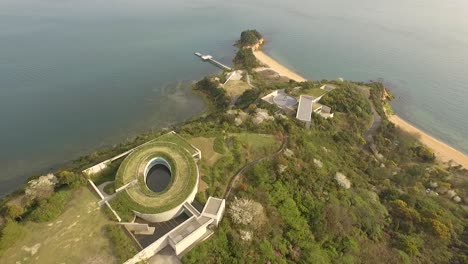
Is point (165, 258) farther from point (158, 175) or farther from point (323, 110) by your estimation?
point (323, 110)

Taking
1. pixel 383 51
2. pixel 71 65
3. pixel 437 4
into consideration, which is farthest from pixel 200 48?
pixel 437 4

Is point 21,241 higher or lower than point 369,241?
higher

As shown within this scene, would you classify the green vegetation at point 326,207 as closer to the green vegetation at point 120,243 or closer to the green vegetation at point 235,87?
the green vegetation at point 120,243

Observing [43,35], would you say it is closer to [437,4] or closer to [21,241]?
[21,241]

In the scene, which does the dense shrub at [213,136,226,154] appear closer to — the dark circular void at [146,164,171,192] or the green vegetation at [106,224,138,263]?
the dark circular void at [146,164,171,192]

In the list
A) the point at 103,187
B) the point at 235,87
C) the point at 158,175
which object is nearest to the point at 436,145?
the point at 235,87

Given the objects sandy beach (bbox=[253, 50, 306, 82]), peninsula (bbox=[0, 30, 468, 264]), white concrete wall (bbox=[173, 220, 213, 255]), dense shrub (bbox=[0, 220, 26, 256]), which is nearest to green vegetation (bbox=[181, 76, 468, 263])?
peninsula (bbox=[0, 30, 468, 264])
